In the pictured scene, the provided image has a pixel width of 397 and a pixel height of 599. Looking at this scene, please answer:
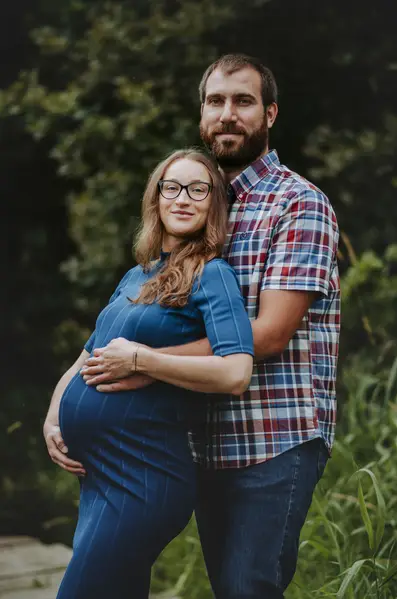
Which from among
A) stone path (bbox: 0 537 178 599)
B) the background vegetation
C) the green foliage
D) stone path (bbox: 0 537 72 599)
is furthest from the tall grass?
the green foliage

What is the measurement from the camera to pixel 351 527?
3.30m

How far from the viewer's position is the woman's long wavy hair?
2.14 m

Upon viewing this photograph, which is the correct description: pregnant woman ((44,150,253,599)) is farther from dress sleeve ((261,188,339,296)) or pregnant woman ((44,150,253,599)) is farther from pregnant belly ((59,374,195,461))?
dress sleeve ((261,188,339,296))

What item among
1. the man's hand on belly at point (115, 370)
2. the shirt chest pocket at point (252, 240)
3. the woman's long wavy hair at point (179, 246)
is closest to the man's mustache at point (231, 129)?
the woman's long wavy hair at point (179, 246)

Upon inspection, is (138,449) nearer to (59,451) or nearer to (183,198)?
(59,451)

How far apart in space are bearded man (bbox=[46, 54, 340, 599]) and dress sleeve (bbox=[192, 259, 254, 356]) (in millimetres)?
69

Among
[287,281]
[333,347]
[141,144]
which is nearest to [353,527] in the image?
[333,347]

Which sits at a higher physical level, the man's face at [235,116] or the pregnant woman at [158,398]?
the man's face at [235,116]

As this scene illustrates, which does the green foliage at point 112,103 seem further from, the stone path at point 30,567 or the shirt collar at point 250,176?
the shirt collar at point 250,176

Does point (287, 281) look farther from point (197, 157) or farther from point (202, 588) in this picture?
point (202, 588)

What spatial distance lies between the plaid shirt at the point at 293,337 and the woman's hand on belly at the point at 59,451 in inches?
11.4

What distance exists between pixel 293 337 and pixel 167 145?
2.20 m

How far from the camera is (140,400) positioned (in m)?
2.15

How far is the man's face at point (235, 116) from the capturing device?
2340 mm
